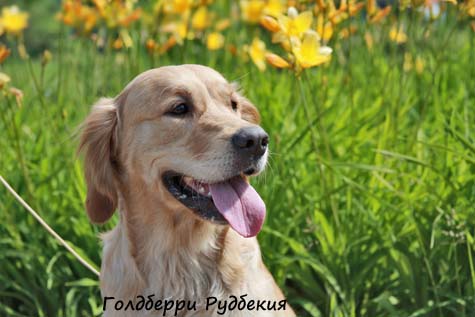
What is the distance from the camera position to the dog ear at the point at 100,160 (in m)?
3.36

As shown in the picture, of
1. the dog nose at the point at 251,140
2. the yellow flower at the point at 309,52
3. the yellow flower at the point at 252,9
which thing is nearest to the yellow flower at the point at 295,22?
the yellow flower at the point at 309,52

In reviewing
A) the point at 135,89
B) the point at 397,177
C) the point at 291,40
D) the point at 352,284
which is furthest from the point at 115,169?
the point at 397,177

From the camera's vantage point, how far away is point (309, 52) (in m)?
3.46

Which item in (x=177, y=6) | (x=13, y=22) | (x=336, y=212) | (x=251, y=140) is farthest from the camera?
(x=13, y=22)

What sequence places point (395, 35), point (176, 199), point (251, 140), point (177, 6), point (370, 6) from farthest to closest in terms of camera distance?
point (177, 6), point (395, 35), point (370, 6), point (176, 199), point (251, 140)

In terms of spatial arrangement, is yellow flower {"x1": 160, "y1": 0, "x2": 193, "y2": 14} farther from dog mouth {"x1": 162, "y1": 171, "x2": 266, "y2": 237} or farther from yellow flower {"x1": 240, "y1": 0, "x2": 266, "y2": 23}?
dog mouth {"x1": 162, "y1": 171, "x2": 266, "y2": 237}

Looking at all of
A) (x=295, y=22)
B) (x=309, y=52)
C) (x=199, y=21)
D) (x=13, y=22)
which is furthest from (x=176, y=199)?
(x=199, y=21)

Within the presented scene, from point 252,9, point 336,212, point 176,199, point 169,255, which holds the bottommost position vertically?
point 336,212

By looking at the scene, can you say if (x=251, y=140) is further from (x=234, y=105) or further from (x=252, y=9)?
(x=252, y=9)

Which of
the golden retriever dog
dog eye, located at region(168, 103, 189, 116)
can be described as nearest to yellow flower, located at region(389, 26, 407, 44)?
the golden retriever dog

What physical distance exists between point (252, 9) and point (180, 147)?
8.46 feet

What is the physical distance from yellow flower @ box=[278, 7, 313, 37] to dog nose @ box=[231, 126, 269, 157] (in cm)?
72

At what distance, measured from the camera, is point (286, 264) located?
12.9 ft

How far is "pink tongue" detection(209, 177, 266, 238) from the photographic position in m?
2.96
